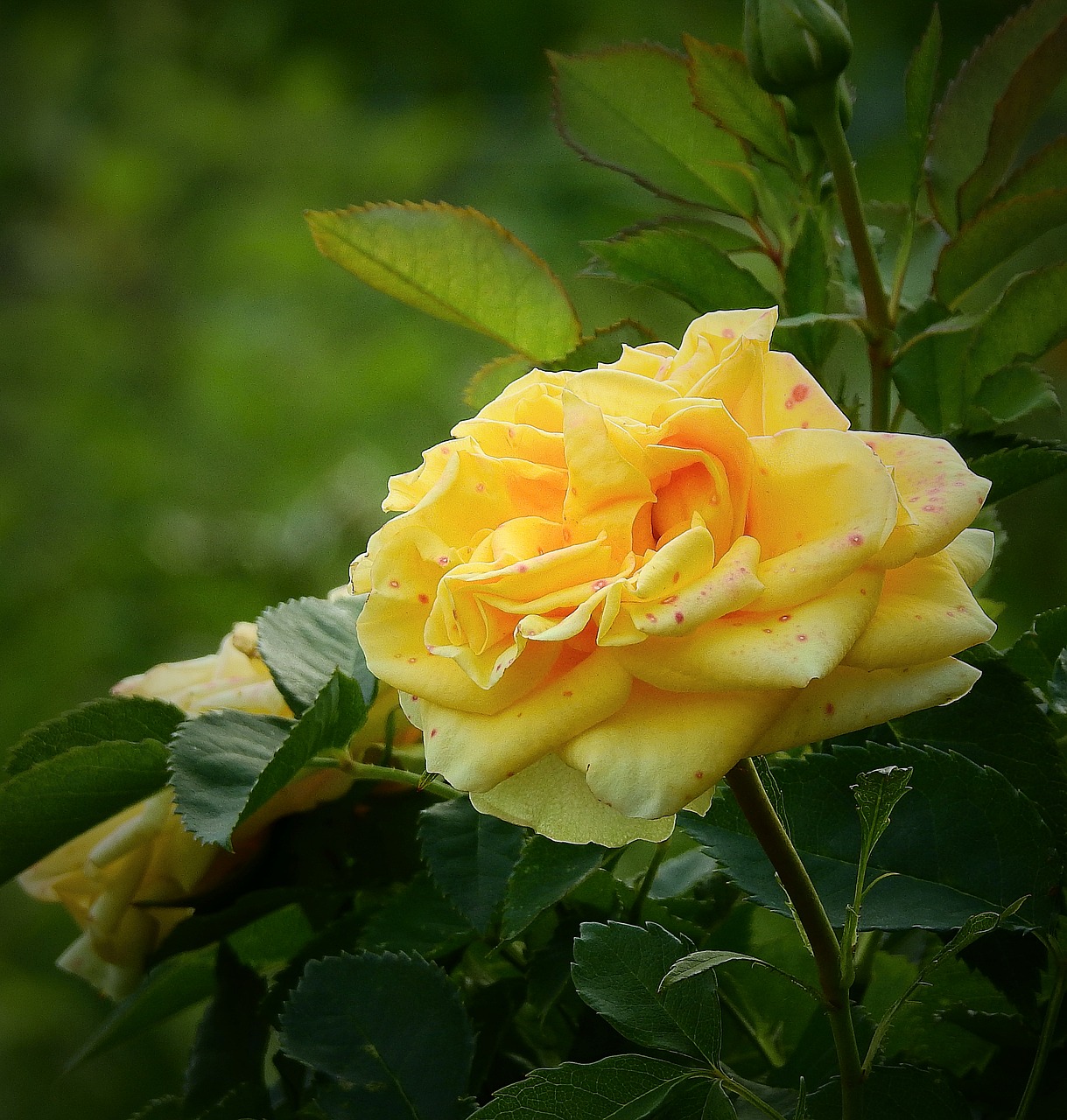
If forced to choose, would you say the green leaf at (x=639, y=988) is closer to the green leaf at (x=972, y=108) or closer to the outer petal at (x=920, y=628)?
the outer petal at (x=920, y=628)

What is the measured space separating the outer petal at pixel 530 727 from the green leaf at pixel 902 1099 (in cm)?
14

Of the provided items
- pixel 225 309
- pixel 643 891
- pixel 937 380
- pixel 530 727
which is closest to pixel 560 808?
pixel 530 727

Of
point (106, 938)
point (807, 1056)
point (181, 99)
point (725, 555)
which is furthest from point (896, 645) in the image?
point (181, 99)

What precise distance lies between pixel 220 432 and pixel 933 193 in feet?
3.57

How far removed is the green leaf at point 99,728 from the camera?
40 centimetres

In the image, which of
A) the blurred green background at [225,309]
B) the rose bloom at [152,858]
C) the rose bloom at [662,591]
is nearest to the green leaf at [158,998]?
the rose bloom at [152,858]

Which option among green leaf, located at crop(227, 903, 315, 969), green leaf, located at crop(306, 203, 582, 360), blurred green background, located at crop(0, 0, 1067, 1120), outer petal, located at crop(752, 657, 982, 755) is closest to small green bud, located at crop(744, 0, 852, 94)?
green leaf, located at crop(306, 203, 582, 360)

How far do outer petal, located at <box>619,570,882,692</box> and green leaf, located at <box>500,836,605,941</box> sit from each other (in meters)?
0.11

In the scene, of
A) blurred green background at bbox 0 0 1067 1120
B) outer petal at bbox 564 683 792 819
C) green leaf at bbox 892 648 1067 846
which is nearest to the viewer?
outer petal at bbox 564 683 792 819

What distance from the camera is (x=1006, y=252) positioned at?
0.39 metres

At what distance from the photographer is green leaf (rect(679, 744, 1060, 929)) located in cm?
31

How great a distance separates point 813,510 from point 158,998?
0.33 meters

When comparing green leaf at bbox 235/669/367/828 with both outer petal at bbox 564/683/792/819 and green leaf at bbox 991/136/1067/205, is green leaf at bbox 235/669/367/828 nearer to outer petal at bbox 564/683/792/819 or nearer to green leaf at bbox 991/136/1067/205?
outer petal at bbox 564/683/792/819

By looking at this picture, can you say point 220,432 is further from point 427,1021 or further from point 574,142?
point 427,1021
